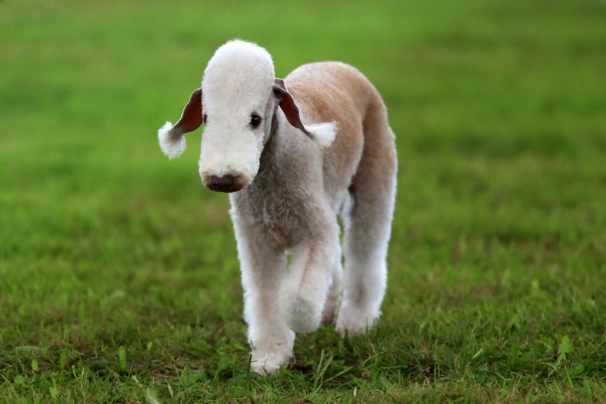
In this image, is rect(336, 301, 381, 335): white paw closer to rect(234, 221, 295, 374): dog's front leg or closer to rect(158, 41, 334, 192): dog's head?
rect(234, 221, 295, 374): dog's front leg

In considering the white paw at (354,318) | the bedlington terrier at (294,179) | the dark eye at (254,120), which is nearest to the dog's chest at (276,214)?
the bedlington terrier at (294,179)

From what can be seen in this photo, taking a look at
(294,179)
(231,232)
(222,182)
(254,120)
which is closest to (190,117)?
(254,120)

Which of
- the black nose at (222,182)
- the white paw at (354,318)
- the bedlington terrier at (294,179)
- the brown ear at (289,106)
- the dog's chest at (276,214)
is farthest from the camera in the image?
the white paw at (354,318)

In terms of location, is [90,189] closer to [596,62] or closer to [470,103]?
[470,103]

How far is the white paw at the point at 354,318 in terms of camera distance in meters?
5.22

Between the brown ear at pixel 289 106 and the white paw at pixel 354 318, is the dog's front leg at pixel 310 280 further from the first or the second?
the white paw at pixel 354 318

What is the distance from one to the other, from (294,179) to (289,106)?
403 mm

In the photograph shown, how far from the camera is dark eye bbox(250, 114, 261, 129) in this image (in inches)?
151

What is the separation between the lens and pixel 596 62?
56.8 feet

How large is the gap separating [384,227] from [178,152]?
5.33ft

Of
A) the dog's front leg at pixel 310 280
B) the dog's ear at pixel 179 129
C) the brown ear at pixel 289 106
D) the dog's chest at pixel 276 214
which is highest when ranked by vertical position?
the brown ear at pixel 289 106

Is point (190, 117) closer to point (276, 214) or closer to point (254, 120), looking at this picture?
point (254, 120)

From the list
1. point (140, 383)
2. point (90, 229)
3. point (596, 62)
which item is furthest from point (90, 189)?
point (596, 62)

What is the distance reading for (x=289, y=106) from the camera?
13.4 feet
